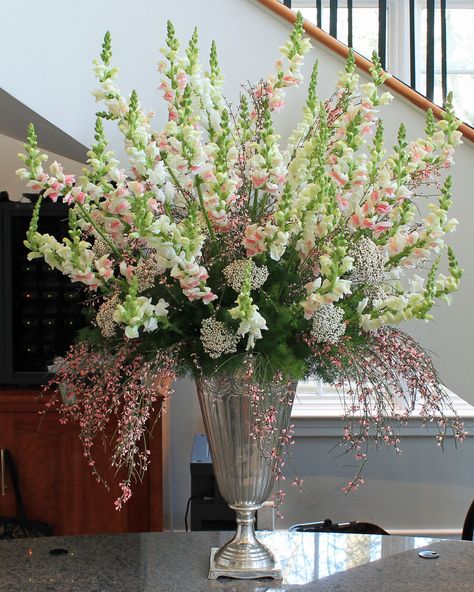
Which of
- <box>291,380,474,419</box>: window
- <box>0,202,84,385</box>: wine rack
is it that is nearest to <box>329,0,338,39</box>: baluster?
<box>0,202,84,385</box>: wine rack

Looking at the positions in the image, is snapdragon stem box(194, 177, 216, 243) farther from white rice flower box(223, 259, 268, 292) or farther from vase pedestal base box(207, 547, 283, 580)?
vase pedestal base box(207, 547, 283, 580)

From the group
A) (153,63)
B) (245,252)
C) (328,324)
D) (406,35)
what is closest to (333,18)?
(153,63)

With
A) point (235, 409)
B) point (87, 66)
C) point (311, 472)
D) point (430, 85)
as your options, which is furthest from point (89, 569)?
point (311, 472)

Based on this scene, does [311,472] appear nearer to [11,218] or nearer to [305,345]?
[11,218]

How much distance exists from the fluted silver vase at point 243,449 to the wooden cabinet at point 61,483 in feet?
4.89

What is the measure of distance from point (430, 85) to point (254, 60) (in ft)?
1.72

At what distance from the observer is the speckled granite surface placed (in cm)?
140

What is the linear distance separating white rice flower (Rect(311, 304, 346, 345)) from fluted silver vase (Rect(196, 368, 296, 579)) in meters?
0.12

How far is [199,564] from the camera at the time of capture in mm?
1501

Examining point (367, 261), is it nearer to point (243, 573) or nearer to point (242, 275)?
point (242, 275)

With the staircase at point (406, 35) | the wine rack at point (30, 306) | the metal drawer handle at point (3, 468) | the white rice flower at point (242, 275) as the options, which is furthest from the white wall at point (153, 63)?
the staircase at point (406, 35)

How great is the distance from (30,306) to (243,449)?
182 cm

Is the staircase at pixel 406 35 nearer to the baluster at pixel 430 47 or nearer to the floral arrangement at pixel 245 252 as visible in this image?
the baluster at pixel 430 47

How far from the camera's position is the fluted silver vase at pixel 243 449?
139cm
